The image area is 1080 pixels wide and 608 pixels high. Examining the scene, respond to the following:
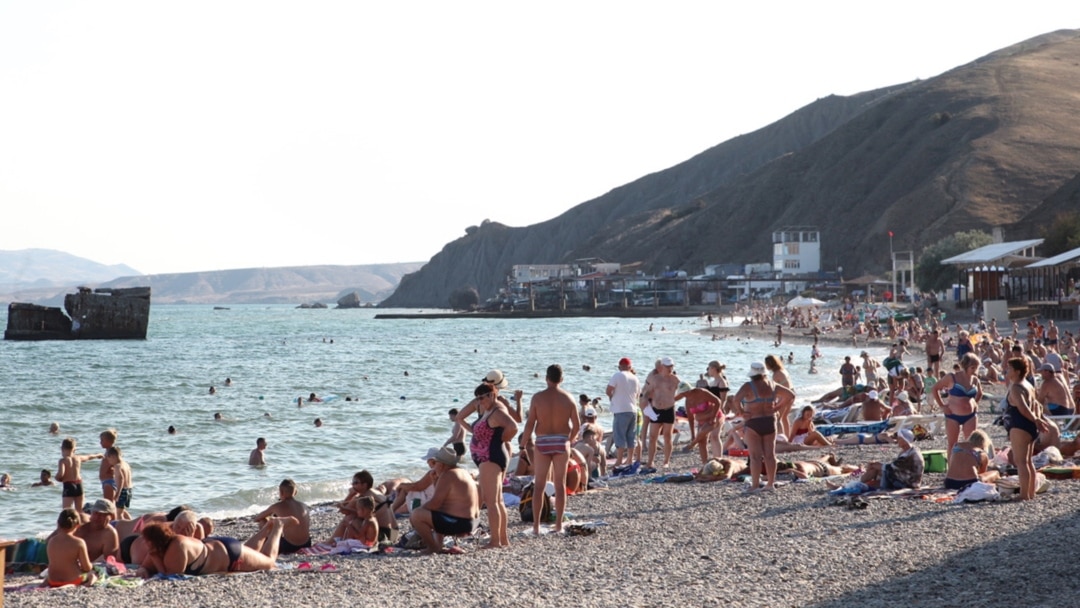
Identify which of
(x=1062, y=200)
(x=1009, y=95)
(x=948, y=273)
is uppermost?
(x=1009, y=95)

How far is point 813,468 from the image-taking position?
1173 centimetres

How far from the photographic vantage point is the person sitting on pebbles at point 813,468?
38.3ft

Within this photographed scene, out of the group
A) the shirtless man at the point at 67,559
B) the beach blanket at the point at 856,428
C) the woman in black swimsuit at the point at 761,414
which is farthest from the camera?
the beach blanket at the point at 856,428

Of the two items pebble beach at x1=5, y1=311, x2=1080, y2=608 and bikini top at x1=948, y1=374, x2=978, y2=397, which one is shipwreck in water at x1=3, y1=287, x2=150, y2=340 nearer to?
pebble beach at x1=5, y1=311, x2=1080, y2=608

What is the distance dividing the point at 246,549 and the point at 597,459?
5.65 metres

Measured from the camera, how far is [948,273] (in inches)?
2724

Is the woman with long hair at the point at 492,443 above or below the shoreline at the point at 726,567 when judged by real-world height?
above

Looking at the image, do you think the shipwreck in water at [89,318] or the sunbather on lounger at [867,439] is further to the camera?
the shipwreck in water at [89,318]

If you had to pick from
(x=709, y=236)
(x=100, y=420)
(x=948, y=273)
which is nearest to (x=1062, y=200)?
(x=948, y=273)

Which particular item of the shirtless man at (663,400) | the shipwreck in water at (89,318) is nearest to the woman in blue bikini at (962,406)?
the shirtless man at (663,400)

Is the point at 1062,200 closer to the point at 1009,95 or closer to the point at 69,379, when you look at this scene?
the point at 1009,95

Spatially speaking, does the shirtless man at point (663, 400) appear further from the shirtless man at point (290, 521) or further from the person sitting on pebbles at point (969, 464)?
the shirtless man at point (290, 521)

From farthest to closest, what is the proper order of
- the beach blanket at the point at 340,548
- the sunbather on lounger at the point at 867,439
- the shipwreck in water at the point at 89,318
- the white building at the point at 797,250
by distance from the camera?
the white building at the point at 797,250, the shipwreck in water at the point at 89,318, the sunbather on lounger at the point at 867,439, the beach blanket at the point at 340,548

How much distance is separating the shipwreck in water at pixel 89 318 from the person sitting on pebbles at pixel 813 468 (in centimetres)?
6376
